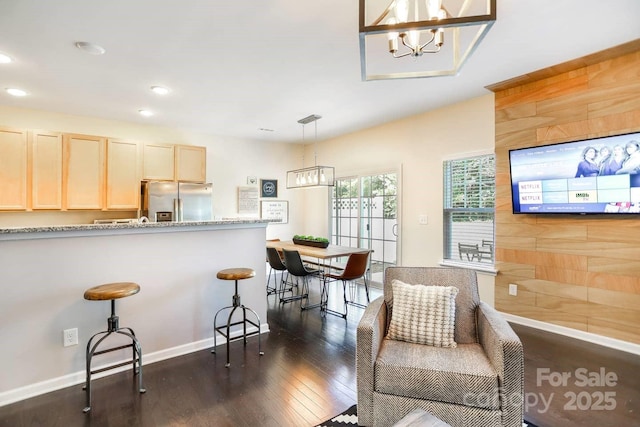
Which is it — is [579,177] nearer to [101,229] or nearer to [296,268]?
[296,268]

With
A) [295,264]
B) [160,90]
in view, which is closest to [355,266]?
[295,264]

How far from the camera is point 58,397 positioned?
7.35 ft

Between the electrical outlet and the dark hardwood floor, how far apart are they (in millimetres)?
324

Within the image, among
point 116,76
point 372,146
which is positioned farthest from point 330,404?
point 372,146

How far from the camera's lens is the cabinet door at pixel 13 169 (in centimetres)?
390

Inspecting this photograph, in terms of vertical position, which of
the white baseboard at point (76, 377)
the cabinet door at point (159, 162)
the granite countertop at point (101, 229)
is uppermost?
the cabinet door at point (159, 162)

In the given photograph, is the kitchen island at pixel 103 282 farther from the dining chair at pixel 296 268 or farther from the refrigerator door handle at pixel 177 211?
the refrigerator door handle at pixel 177 211

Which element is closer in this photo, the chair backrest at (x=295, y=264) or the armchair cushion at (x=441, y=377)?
the armchair cushion at (x=441, y=377)

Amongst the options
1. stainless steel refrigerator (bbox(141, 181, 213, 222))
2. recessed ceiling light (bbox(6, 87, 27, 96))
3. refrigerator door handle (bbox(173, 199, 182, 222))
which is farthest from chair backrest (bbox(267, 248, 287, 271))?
recessed ceiling light (bbox(6, 87, 27, 96))

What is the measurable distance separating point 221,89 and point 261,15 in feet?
4.97

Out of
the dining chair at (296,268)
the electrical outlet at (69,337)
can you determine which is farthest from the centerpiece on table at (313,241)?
the electrical outlet at (69,337)

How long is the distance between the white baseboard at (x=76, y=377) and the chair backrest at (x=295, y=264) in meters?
1.21

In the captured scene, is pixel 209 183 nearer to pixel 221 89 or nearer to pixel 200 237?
pixel 221 89

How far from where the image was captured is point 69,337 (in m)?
2.40
